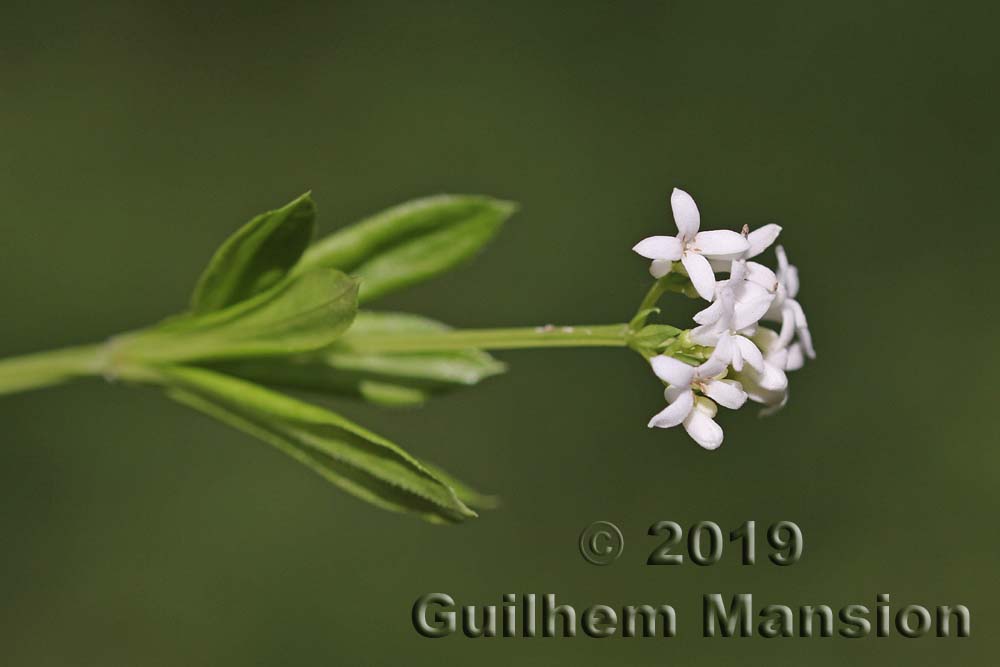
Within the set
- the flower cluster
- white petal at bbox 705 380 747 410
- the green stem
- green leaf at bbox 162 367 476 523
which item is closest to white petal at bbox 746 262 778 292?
the flower cluster

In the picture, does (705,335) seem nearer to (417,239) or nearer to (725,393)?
(725,393)

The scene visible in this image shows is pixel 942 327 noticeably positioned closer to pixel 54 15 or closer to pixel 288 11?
pixel 288 11

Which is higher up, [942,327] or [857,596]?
[942,327]

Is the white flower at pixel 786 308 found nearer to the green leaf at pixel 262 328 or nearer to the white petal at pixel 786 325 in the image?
the white petal at pixel 786 325

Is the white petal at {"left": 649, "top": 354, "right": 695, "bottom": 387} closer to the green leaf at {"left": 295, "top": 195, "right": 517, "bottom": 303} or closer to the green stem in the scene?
the green leaf at {"left": 295, "top": 195, "right": 517, "bottom": 303}

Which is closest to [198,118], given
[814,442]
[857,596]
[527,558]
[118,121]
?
[118,121]

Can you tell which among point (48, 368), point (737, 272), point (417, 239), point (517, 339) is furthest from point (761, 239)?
point (48, 368)
